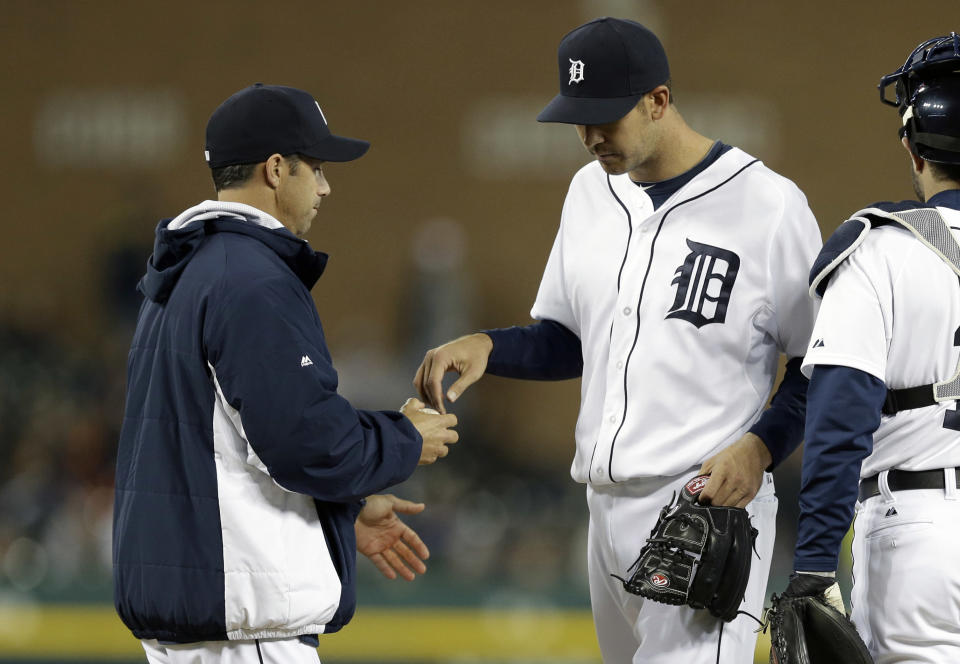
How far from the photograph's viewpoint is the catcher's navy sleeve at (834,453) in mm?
2324

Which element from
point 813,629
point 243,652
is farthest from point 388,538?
point 813,629

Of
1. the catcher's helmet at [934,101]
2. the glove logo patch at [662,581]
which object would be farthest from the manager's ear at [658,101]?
the glove logo patch at [662,581]

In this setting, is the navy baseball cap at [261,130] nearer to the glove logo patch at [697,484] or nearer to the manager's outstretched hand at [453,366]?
the manager's outstretched hand at [453,366]

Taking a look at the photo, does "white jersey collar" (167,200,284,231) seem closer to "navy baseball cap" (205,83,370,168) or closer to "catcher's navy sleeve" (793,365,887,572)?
"navy baseball cap" (205,83,370,168)

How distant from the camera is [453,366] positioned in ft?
9.90

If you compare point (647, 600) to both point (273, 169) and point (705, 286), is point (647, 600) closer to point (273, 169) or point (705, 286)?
point (705, 286)

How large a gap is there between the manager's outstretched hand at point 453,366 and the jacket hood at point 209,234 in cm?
50

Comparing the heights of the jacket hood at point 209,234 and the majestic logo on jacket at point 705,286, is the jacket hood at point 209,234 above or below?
above

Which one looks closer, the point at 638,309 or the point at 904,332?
the point at 904,332

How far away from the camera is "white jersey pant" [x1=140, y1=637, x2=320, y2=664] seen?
2.44 m

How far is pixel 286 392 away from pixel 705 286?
988mm

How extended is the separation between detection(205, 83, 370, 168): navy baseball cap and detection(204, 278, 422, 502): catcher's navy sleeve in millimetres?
337

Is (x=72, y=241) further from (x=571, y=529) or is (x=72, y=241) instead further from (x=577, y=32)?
(x=577, y=32)

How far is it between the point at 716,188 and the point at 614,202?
0.27 metres
